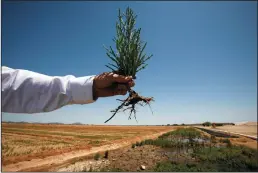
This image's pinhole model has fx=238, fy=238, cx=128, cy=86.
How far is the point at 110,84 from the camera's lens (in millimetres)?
1509

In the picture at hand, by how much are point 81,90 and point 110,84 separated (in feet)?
0.68

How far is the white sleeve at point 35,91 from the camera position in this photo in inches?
48.6

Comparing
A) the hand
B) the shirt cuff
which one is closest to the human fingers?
the hand

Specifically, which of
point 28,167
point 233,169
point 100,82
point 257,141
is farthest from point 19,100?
point 257,141

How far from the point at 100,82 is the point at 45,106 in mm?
358

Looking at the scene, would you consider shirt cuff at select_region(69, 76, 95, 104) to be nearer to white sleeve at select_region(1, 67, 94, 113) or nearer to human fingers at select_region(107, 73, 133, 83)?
white sleeve at select_region(1, 67, 94, 113)

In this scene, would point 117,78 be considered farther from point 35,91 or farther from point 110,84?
point 35,91

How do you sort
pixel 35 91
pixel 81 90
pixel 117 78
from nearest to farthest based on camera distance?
pixel 35 91
pixel 81 90
pixel 117 78

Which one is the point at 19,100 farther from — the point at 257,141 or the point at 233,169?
the point at 257,141

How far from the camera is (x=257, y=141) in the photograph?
54.6 ft

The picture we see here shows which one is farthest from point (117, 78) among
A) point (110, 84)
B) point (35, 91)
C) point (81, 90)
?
point (35, 91)

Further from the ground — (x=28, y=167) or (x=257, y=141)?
(x=257, y=141)

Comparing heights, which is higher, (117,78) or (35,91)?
(117,78)

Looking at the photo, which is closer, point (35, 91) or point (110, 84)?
point (35, 91)
